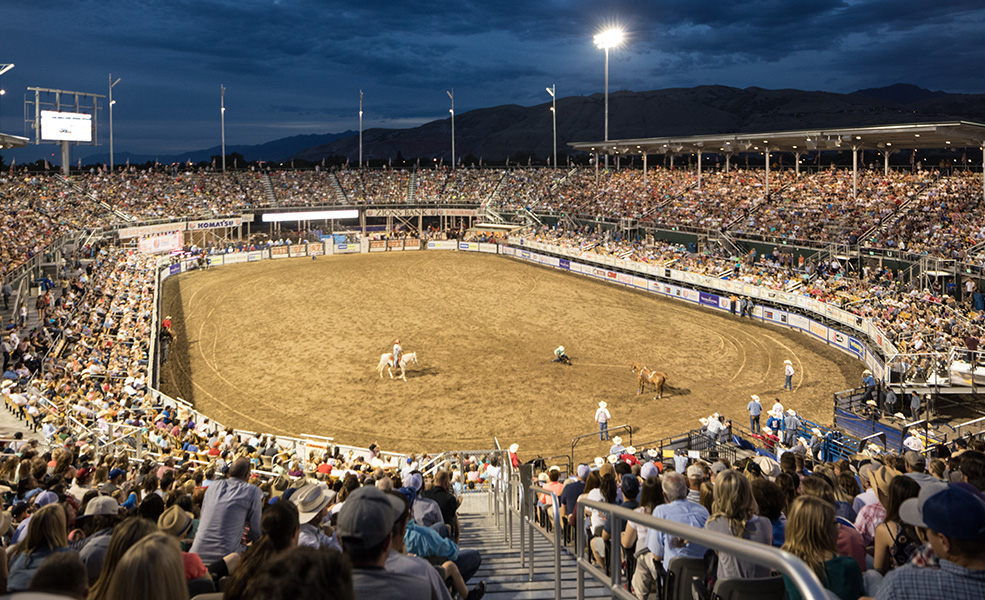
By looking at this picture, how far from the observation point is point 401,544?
13.4 ft

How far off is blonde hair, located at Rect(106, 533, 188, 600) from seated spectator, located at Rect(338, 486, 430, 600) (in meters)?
0.74

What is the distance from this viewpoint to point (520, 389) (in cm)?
2477

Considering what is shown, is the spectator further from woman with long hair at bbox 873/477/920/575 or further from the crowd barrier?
the crowd barrier

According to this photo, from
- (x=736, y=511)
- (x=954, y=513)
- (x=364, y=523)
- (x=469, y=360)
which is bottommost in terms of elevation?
(x=469, y=360)

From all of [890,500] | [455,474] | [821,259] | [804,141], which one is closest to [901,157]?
[804,141]

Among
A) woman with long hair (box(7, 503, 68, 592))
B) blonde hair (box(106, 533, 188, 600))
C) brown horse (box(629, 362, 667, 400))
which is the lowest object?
brown horse (box(629, 362, 667, 400))

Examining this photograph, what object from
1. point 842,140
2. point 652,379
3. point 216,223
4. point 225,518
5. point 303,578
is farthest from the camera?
point 216,223

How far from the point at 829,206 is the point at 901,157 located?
169 ft

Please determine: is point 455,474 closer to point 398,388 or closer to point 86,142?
point 398,388

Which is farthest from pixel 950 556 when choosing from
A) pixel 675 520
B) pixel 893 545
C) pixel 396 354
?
pixel 396 354

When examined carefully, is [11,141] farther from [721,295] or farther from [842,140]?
[842,140]

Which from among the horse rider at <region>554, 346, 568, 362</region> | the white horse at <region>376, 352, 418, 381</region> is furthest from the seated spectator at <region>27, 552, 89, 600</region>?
the horse rider at <region>554, 346, 568, 362</region>

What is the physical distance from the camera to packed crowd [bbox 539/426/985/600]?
122 inches

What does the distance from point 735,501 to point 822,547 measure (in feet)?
2.78
